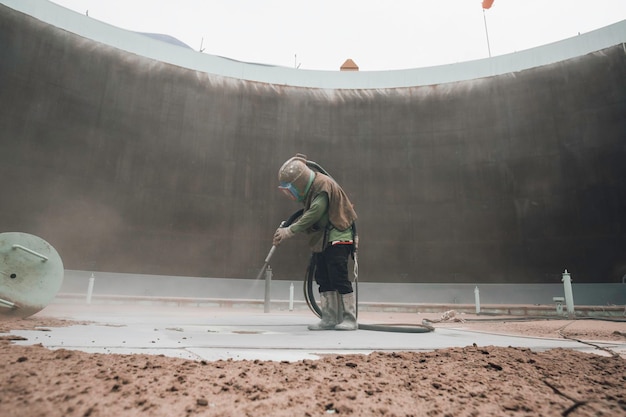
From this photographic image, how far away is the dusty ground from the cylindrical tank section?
60.4 inches

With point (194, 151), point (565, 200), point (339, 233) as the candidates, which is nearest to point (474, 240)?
point (565, 200)

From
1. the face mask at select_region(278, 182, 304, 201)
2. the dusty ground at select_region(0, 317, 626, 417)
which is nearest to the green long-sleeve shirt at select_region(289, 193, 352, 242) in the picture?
the face mask at select_region(278, 182, 304, 201)

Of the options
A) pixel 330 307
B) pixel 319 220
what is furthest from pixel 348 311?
pixel 319 220

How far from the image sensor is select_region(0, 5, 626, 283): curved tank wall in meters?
7.60

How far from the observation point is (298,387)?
1.01 metres

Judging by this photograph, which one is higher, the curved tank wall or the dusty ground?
the curved tank wall

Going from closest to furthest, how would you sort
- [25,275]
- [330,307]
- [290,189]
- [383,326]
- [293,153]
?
1. [25,275]
2. [383,326]
3. [330,307]
4. [290,189]
5. [293,153]

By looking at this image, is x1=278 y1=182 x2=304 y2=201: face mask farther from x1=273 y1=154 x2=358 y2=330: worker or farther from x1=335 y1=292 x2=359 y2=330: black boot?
x1=335 y1=292 x2=359 y2=330: black boot

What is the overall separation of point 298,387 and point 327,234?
7.28ft

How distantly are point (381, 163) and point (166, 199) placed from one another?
18.0 ft

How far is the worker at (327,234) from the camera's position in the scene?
3076mm

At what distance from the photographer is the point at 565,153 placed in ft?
27.4

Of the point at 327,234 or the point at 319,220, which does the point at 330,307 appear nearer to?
the point at 327,234

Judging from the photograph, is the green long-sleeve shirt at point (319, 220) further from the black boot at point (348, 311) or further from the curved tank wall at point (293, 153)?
the curved tank wall at point (293, 153)
